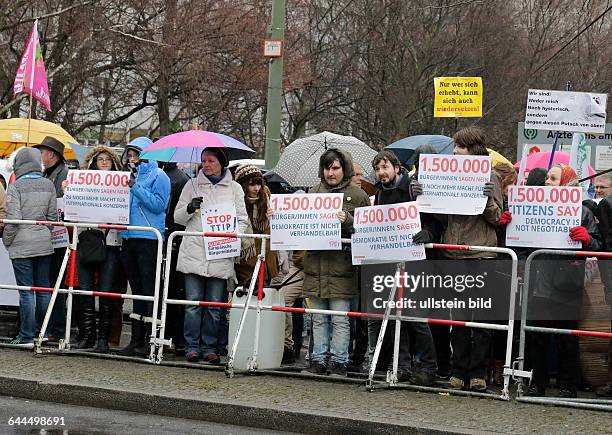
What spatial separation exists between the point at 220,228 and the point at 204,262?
34cm

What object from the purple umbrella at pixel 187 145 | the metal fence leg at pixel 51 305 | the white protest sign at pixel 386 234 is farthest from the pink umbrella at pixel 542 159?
the metal fence leg at pixel 51 305

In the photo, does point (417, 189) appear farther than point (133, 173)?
No

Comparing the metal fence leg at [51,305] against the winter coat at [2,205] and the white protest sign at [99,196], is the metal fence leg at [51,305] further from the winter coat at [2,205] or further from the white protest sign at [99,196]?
the winter coat at [2,205]

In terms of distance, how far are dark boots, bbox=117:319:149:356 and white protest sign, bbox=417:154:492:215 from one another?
3152mm

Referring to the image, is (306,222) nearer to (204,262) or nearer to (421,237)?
(421,237)

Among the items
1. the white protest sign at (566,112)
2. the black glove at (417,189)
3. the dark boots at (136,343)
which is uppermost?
the white protest sign at (566,112)

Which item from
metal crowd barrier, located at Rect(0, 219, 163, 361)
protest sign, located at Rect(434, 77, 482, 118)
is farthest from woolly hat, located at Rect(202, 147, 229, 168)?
protest sign, located at Rect(434, 77, 482, 118)

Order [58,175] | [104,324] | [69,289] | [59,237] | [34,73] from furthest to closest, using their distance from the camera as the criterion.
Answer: [34,73] → [58,175] → [59,237] → [104,324] → [69,289]

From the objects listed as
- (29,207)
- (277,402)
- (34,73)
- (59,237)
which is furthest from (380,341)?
(34,73)

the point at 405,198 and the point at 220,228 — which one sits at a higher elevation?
the point at 405,198

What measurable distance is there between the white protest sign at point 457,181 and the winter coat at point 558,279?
0.67 m

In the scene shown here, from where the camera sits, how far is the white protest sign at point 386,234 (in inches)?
407

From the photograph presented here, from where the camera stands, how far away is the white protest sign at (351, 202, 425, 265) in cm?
1034

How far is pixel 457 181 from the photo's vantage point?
10.3 m
